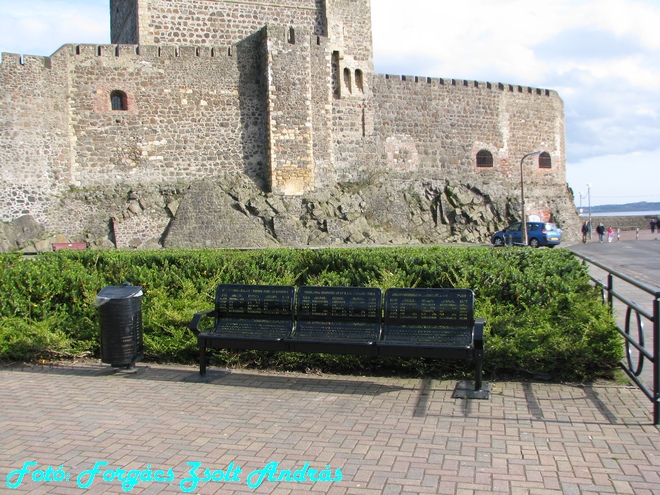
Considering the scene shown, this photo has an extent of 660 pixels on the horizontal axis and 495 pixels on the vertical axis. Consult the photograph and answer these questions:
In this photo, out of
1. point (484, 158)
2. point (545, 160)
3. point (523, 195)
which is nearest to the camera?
point (523, 195)

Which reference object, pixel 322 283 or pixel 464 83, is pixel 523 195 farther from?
pixel 322 283

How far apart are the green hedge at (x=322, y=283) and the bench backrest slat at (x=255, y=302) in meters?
0.53

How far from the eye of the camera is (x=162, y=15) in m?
26.6

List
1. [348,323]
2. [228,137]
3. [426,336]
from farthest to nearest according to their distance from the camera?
[228,137], [348,323], [426,336]

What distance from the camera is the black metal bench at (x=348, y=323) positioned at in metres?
6.23

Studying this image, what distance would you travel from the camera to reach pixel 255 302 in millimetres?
Result: 7031

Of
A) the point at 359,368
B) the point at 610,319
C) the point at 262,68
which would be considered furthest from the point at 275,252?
the point at 262,68

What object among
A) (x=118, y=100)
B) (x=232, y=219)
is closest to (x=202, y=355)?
(x=232, y=219)

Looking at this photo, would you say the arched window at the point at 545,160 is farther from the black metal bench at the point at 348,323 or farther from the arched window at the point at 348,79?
the black metal bench at the point at 348,323

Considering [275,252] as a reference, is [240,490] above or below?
below

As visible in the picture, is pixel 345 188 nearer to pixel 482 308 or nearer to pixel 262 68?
pixel 262 68

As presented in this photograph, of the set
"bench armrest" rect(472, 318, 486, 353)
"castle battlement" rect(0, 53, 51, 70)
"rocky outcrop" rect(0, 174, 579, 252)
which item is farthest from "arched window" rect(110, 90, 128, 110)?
"bench armrest" rect(472, 318, 486, 353)

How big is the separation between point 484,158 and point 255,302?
28436 mm

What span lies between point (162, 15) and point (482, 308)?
2328cm
